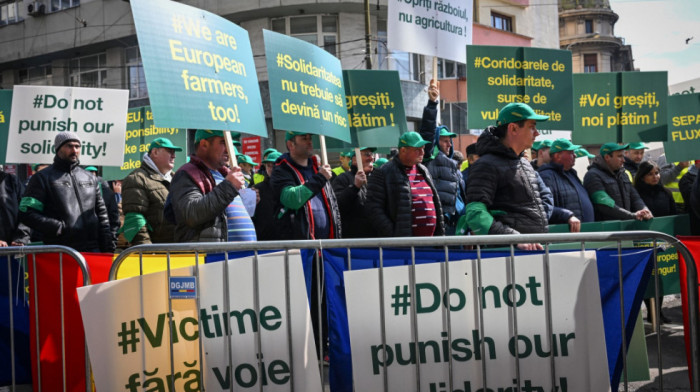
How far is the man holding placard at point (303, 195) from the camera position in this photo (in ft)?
18.0

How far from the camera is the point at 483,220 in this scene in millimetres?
4648

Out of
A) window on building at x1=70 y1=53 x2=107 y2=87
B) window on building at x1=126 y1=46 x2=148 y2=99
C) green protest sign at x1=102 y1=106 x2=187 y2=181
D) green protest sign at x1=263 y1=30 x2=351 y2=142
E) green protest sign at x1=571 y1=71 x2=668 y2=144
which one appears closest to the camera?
green protest sign at x1=263 y1=30 x2=351 y2=142

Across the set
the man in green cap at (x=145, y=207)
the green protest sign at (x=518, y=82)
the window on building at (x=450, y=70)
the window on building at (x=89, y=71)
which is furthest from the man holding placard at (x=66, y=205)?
the window on building at (x=89, y=71)

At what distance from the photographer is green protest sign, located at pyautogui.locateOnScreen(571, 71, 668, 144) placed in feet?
30.3

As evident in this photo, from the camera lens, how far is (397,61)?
86.1ft

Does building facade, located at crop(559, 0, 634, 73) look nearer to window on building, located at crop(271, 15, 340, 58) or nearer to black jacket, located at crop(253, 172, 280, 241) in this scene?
window on building, located at crop(271, 15, 340, 58)

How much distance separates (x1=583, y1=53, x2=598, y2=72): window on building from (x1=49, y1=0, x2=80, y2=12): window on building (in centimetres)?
4683

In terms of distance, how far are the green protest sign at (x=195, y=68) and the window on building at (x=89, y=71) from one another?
2672cm

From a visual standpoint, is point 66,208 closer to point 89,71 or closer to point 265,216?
point 265,216

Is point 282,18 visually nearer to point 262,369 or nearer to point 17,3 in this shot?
point 17,3

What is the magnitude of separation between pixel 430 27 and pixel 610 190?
8.67ft

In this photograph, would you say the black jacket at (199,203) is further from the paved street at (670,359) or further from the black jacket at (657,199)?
the black jacket at (657,199)

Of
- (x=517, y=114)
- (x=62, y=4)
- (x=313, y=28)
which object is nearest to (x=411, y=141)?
(x=517, y=114)

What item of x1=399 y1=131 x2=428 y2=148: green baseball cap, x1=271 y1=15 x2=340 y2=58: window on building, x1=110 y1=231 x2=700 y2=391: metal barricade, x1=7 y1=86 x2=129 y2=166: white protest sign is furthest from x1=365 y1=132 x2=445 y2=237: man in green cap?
x1=271 y1=15 x2=340 y2=58: window on building
